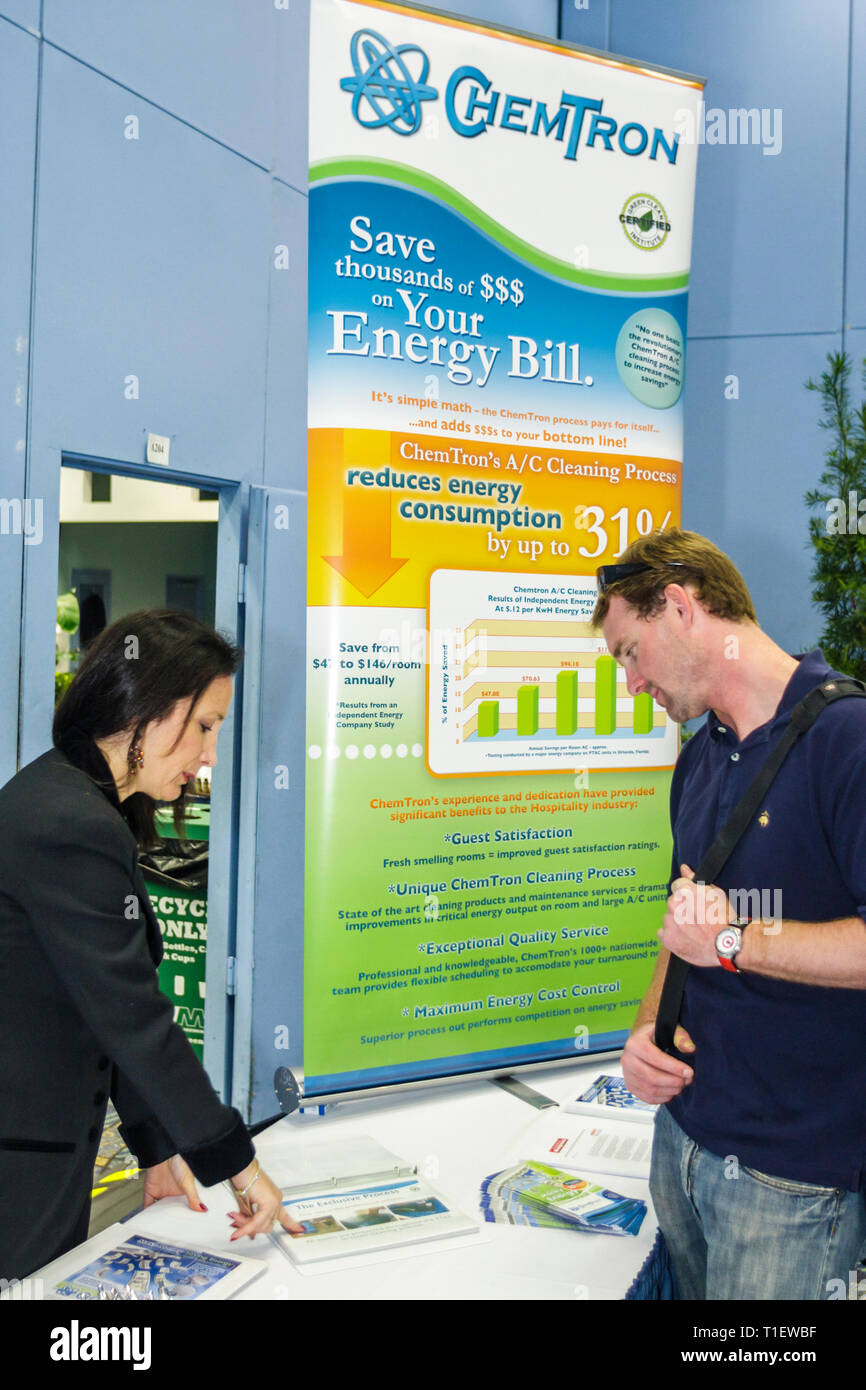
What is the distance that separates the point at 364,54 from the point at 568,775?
5.56 feet

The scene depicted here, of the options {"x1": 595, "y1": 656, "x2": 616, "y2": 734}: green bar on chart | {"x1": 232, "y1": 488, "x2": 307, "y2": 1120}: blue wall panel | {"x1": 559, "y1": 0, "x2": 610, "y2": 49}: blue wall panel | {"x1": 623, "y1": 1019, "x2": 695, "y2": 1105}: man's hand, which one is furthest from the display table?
{"x1": 559, "y1": 0, "x2": 610, "y2": 49}: blue wall panel

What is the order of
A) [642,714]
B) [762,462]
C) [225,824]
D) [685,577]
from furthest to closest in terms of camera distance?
1. [762,462]
2. [225,824]
3. [642,714]
4. [685,577]

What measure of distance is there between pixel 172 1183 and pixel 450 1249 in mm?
477

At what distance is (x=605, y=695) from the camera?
9.02 feet

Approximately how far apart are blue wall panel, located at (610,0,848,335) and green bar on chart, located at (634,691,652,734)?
190 cm

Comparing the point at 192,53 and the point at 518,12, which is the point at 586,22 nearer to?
the point at 518,12

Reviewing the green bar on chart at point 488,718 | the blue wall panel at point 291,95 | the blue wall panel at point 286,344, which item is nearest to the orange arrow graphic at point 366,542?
the green bar on chart at point 488,718

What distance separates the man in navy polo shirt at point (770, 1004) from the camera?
1388mm

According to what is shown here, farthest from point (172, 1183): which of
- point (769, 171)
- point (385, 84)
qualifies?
point (769, 171)

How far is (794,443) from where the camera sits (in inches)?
157

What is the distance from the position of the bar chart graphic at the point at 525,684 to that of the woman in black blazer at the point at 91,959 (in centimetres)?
94

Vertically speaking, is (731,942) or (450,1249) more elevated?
(731,942)

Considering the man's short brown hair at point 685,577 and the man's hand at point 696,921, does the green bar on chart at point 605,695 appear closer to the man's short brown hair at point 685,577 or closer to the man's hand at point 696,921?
the man's short brown hair at point 685,577
